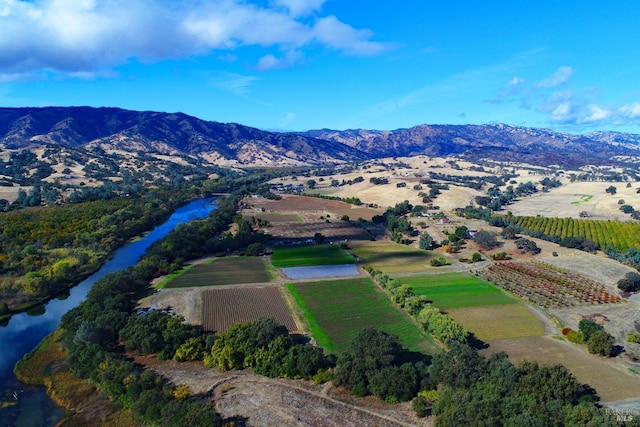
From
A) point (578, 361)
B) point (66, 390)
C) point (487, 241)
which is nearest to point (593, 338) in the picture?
point (578, 361)

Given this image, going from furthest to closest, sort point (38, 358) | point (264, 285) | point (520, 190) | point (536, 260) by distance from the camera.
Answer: point (520, 190)
point (536, 260)
point (264, 285)
point (38, 358)

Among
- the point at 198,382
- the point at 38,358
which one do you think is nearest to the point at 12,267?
the point at 38,358

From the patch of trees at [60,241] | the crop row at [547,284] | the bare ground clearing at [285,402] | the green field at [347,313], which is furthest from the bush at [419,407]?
the patch of trees at [60,241]

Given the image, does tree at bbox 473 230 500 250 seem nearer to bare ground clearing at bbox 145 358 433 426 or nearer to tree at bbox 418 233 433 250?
tree at bbox 418 233 433 250

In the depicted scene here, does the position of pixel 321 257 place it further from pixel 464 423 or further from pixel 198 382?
pixel 464 423

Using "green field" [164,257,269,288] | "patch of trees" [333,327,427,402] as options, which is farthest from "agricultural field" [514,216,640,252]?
"patch of trees" [333,327,427,402]

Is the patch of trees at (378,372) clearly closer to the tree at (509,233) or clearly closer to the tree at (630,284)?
the tree at (630,284)
